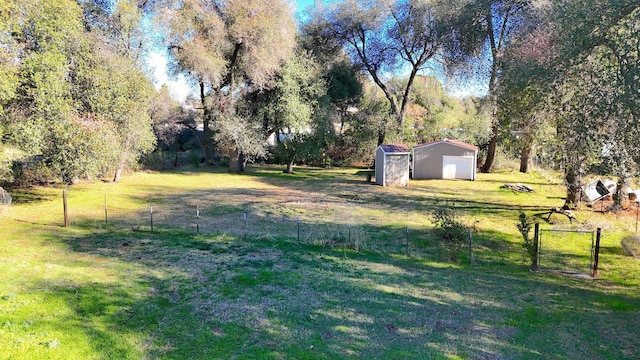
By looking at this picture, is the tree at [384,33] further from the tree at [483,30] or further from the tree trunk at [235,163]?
the tree trunk at [235,163]

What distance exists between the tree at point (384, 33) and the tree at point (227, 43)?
5.75 m

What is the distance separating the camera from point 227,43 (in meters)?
25.5

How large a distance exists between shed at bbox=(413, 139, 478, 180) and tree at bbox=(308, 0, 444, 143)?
5.23 m

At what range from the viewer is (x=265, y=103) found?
27.6 m

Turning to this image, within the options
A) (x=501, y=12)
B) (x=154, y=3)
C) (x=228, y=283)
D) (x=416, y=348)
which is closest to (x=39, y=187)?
(x=154, y=3)

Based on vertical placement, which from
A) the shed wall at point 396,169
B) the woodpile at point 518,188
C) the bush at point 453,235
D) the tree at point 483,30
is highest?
the tree at point 483,30

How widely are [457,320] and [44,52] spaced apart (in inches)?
598

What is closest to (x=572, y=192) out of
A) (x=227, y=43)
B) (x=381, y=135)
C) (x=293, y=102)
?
(x=293, y=102)

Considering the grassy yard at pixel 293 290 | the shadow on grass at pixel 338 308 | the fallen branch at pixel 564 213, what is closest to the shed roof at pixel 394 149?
the grassy yard at pixel 293 290

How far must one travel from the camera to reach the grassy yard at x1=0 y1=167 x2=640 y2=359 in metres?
5.45

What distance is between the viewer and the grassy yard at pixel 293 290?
17.9 ft

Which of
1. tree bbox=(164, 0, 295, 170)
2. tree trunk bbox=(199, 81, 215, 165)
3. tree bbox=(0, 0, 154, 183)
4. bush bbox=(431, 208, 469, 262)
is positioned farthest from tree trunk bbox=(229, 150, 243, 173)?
bush bbox=(431, 208, 469, 262)

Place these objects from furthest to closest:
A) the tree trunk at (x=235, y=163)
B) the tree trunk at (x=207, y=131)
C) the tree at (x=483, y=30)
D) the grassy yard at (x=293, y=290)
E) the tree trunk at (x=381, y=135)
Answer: the tree trunk at (x=381, y=135)
the tree trunk at (x=235, y=163)
the tree trunk at (x=207, y=131)
the tree at (x=483, y=30)
the grassy yard at (x=293, y=290)

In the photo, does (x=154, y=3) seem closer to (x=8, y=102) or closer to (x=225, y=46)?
(x=225, y=46)
